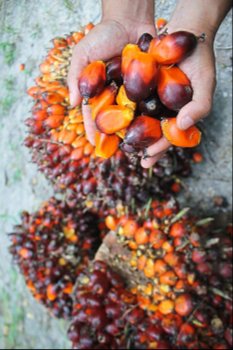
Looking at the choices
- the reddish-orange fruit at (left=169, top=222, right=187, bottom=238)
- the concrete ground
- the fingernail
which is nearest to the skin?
the fingernail

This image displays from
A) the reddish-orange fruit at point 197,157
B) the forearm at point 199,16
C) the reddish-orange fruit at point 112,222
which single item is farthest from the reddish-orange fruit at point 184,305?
the forearm at point 199,16

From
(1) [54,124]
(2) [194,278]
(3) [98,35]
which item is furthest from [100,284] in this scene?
(3) [98,35]

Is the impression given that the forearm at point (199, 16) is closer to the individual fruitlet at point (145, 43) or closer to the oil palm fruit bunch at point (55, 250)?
the individual fruitlet at point (145, 43)

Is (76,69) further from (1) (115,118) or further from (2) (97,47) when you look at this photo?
(1) (115,118)

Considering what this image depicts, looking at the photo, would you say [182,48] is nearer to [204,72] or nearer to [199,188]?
[204,72]

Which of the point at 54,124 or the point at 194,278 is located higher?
the point at 54,124

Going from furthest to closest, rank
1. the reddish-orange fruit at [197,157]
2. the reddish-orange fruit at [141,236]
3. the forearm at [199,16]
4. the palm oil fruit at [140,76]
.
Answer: the reddish-orange fruit at [197,157], the reddish-orange fruit at [141,236], the forearm at [199,16], the palm oil fruit at [140,76]
